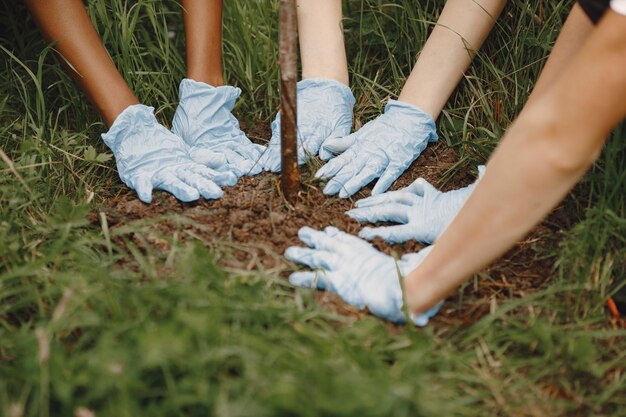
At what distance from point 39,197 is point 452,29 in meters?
1.52

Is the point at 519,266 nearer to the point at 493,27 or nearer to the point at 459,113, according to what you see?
the point at 459,113

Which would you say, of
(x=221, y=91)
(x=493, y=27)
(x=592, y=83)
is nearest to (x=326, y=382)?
(x=592, y=83)

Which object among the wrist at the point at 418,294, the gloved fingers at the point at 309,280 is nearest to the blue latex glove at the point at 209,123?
the gloved fingers at the point at 309,280

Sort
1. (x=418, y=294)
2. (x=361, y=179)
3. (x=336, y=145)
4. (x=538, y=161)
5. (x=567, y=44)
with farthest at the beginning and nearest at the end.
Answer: (x=336, y=145), (x=361, y=179), (x=567, y=44), (x=418, y=294), (x=538, y=161)

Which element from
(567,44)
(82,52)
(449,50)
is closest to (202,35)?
(82,52)

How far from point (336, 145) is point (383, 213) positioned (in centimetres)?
39

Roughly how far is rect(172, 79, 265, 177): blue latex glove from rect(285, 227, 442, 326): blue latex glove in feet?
1.91

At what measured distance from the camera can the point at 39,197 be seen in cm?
194

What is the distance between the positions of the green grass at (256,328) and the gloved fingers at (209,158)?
0.96 feet

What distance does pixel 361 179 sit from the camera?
2061 millimetres

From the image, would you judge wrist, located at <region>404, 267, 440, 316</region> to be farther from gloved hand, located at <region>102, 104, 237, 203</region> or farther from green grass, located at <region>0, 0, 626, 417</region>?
gloved hand, located at <region>102, 104, 237, 203</region>

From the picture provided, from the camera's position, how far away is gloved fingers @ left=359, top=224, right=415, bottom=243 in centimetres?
184

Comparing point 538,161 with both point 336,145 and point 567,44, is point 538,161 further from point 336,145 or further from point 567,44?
point 336,145

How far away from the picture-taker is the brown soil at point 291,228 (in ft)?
5.44
